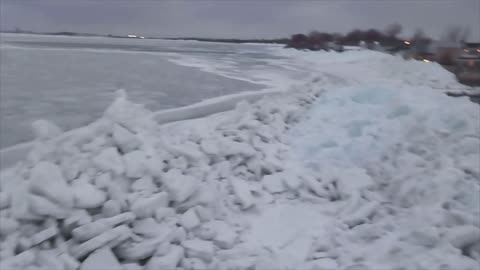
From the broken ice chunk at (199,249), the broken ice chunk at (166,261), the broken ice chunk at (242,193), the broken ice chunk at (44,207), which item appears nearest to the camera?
the broken ice chunk at (44,207)

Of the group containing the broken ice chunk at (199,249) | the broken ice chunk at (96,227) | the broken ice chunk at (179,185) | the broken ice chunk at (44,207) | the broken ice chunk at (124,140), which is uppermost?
the broken ice chunk at (124,140)

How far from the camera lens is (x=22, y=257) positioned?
65.7 inches

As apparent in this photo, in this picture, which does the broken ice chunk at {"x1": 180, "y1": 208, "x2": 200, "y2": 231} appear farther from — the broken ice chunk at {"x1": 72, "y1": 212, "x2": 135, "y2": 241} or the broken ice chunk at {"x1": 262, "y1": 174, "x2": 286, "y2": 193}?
the broken ice chunk at {"x1": 262, "y1": 174, "x2": 286, "y2": 193}

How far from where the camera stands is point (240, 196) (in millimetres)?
2645

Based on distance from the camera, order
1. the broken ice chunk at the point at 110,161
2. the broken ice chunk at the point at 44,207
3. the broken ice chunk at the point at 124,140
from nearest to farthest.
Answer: the broken ice chunk at the point at 44,207
the broken ice chunk at the point at 110,161
the broken ice chunk at the point at 124,140

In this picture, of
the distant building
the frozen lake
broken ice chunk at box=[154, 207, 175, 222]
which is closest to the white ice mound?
broken ice chunk at box=[154, 207, 175, 222]

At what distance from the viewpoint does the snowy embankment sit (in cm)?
188

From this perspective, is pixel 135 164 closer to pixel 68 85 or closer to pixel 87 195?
pixel 87 195

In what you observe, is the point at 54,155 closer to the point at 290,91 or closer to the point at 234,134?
the point at 234,134

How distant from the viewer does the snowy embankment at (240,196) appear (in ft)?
6.17

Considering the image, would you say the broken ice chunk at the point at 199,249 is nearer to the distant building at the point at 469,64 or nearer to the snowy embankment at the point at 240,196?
the snowy embankment at the point at 240,196

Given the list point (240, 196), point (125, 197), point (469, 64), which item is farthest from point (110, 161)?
point (469, 64)

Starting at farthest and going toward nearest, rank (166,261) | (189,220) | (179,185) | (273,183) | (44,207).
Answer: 1. (273,183)
2. (179,185)
3. (189,220)
4. (166,261)
5. (44,207)

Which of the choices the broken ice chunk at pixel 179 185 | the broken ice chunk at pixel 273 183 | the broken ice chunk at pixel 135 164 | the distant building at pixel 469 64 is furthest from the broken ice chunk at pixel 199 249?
the distant building at pixel 469 64
